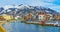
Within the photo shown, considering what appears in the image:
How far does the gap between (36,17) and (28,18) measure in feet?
0.24

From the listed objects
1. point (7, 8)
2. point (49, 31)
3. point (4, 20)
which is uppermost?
point (7, 8)

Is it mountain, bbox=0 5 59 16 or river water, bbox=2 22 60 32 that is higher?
mountain, bbox=0 5 59 16

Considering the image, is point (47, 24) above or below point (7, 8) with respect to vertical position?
below

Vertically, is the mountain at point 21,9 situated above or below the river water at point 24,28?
above

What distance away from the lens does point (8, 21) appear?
120 centimetres

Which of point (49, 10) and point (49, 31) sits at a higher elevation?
point (49, 10)

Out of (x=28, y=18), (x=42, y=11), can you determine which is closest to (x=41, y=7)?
(x=42, y=11)

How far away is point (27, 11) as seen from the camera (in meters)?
1.21

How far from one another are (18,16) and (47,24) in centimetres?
27

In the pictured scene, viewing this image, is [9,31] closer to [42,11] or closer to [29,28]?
[29,28]

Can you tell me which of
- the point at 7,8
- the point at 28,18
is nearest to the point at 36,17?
the point at 28,18

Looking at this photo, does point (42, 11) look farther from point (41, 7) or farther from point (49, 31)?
point (49, 31)

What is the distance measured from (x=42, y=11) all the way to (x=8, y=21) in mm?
320

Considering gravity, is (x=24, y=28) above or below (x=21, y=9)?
below
